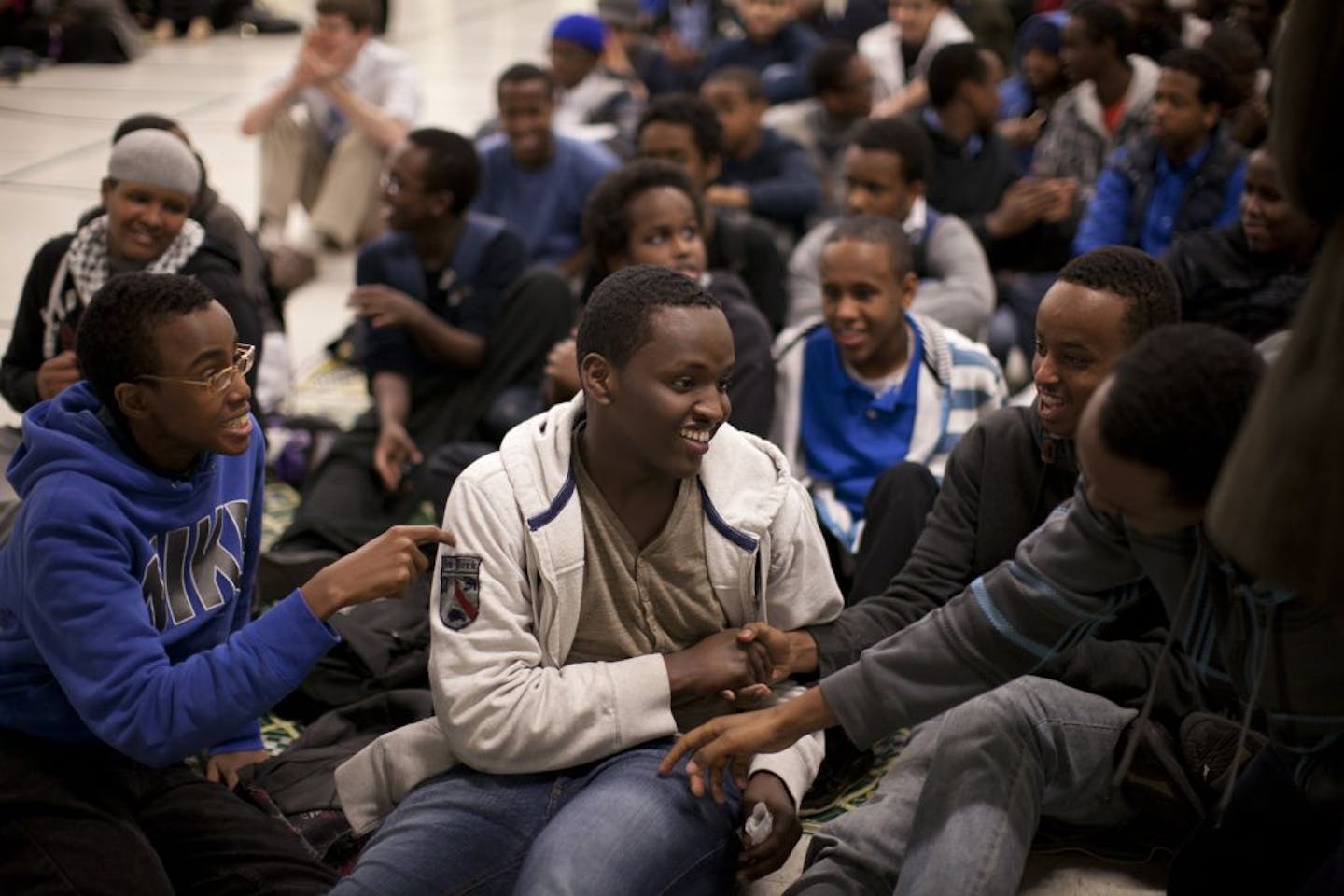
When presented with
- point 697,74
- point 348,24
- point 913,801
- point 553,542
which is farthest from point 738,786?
point 697,74

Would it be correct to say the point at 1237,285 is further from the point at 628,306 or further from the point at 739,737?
the point at 739,737

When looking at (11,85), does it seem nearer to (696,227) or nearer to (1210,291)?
(696,227)

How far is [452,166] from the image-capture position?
13.8 ft

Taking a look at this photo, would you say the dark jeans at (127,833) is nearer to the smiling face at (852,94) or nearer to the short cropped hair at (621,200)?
the short cropped hair at (621,200)

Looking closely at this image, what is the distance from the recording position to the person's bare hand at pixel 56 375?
3.29 m

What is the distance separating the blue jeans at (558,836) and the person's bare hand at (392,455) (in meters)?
1.62

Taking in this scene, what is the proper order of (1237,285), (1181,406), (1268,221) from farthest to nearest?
(1237,285) → (1268,221) → (1181,406)

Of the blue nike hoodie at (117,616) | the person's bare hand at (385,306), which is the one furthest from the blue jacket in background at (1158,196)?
the blue nike hoodie at (117,616)

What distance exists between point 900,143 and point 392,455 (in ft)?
5.24

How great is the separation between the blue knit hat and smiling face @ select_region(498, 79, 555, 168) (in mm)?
1322

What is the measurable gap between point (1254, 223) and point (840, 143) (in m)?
2.40

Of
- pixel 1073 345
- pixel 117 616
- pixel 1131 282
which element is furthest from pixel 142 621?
pixel 1131 282

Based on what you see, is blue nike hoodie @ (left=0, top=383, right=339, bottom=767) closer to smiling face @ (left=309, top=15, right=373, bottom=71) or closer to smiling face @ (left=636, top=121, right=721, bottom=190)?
smiling face @ (left=636, top=121, right=721, bottom=190)

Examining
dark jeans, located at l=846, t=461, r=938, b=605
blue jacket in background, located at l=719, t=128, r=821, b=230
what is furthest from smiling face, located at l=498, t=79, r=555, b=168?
dark jeans, located at l=846, t=461, r=938, b=605
